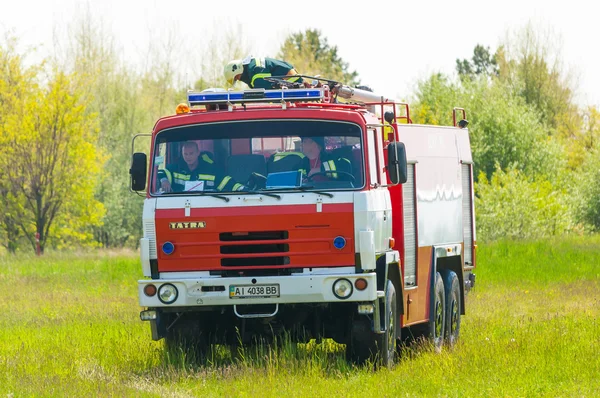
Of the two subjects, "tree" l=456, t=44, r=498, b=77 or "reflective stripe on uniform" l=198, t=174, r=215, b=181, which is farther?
"tree" l=456, t=44, r=498, b=77

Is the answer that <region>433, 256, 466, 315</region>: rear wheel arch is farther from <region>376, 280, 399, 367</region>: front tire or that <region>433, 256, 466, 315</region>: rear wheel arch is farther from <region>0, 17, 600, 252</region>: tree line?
<region>0, 17, 600, 252</region>: tree line

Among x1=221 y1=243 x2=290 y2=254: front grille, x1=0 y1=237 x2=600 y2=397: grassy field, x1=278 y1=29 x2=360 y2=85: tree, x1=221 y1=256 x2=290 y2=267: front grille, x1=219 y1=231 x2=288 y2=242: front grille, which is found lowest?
x1=0 y1=237 x2=600 y2=397: grassy field

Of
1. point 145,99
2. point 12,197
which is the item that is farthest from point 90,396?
point 145,99

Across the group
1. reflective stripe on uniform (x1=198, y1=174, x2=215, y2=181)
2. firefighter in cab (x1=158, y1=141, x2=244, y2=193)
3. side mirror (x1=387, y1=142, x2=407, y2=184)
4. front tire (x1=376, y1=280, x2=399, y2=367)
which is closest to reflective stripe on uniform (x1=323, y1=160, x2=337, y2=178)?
side mirror (x1=387, y1=142, x2=407, y2=184)

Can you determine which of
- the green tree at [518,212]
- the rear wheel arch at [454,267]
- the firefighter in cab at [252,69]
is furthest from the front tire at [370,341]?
the green tree at [518,212]

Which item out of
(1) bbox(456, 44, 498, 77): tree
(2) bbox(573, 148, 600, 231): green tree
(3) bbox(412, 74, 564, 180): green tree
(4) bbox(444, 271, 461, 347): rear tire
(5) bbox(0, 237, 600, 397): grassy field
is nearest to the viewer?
(5) bbox(0, 237, 600, 397): grassy field

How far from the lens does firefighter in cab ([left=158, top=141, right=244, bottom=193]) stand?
11.7 m

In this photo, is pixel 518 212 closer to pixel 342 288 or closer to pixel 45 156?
pixel 45 156

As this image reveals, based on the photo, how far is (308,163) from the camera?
11648 millimetres

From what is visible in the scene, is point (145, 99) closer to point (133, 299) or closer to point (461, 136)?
point (133, 299)

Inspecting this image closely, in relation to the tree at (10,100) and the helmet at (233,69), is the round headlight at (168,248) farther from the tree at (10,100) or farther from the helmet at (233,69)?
the tree at (10,100)

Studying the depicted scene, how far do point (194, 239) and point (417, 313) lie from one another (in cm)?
333

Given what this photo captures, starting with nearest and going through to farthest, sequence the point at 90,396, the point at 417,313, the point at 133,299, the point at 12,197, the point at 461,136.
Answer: the point at 90,396 < the point at 417,313 < the point at 461,136 < the point at 133,299 < the point at 12,197

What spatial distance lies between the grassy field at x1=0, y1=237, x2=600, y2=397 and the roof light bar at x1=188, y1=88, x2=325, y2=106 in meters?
2.56
